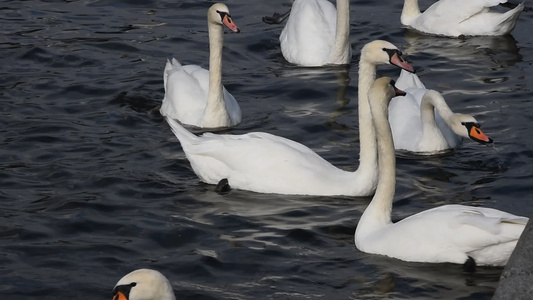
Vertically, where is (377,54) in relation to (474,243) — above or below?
above

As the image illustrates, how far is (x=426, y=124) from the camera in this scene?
11.8 m

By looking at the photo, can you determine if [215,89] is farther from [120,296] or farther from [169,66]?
[120,296]

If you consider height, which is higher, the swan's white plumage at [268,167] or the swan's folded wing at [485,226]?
the swan's folded wing at [485,226]

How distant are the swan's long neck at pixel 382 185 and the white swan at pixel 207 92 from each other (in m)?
3.16

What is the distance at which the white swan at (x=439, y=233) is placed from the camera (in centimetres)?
861

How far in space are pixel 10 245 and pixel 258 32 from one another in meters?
7.24

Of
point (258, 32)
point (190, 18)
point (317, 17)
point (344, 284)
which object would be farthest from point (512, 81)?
point (344, 284)

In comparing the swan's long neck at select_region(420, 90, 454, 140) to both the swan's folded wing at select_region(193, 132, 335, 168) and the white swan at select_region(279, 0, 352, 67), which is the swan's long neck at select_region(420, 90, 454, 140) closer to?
the swan's folded wing at select_region(193, 132, 335, 168)

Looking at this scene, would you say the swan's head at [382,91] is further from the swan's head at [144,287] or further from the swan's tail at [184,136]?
the swan's head at [144,287]

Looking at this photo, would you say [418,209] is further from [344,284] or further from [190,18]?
[190,18]

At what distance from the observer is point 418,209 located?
10.2 metres

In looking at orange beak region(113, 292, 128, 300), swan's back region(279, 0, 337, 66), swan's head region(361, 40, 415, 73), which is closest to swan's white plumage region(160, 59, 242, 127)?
swan's back region(279, 0, 337, 66)

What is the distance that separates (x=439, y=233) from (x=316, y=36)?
648 cm

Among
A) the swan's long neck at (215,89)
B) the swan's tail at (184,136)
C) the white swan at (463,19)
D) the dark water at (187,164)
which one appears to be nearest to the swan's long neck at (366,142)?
the dark water at (187,164)
